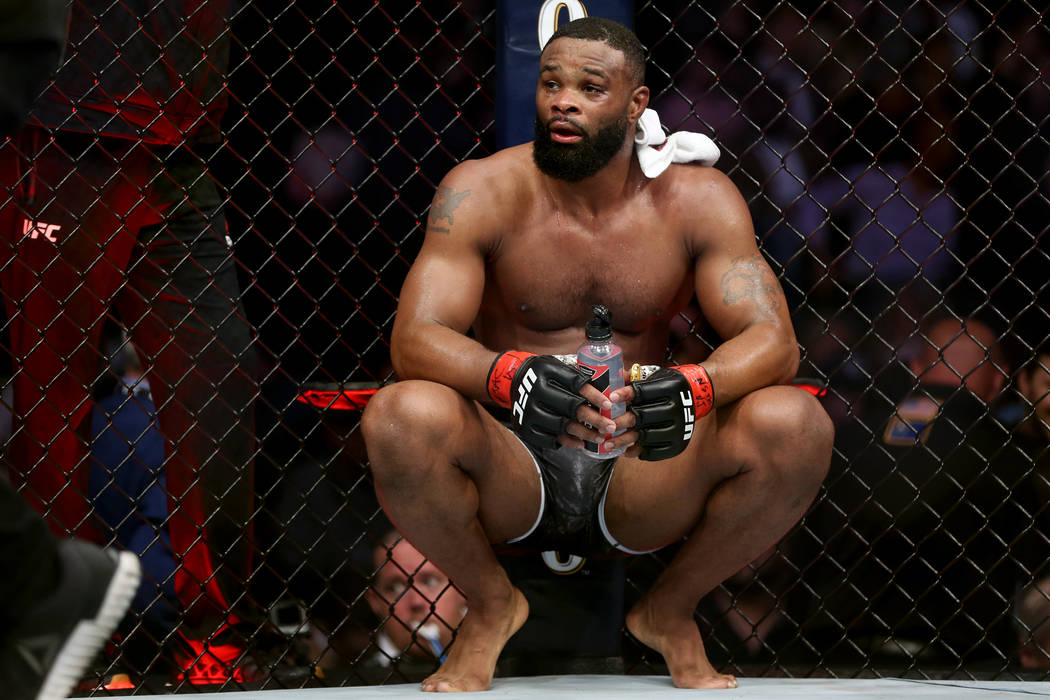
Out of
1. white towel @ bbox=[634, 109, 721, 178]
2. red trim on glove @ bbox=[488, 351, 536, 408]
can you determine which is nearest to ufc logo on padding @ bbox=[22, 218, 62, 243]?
red trim on glove @ bbox=[488, 351, 536, 408]

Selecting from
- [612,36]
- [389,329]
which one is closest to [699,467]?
[612,36]

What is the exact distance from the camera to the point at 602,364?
172 cm

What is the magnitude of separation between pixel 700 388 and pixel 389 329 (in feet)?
4.11

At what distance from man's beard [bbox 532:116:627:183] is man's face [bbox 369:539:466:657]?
963mm

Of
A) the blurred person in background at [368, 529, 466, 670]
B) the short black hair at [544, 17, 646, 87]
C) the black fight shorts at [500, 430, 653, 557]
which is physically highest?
the short black hair at [544, 17, 646, 87]

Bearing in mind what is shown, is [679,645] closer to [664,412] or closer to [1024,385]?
[664,412]

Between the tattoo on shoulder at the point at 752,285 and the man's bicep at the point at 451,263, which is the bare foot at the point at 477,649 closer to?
the man's bicep at the point at 451,263

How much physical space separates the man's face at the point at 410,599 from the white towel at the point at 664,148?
3.38 ft

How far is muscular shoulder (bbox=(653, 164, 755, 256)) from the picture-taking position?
1.98 m

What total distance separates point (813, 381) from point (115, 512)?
160 centimetres

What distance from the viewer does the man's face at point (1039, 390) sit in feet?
8.30

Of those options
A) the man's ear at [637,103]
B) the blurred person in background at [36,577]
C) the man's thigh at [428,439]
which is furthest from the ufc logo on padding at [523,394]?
the blurred person in background at [36,577]

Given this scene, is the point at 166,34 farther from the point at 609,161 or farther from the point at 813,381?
the point at 813,381

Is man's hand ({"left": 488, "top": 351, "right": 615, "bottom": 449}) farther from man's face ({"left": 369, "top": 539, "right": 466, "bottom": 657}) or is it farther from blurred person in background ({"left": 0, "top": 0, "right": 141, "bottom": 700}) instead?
man's face ({"left": 369, "top": 539, "right": 466, "bottom": 657})
